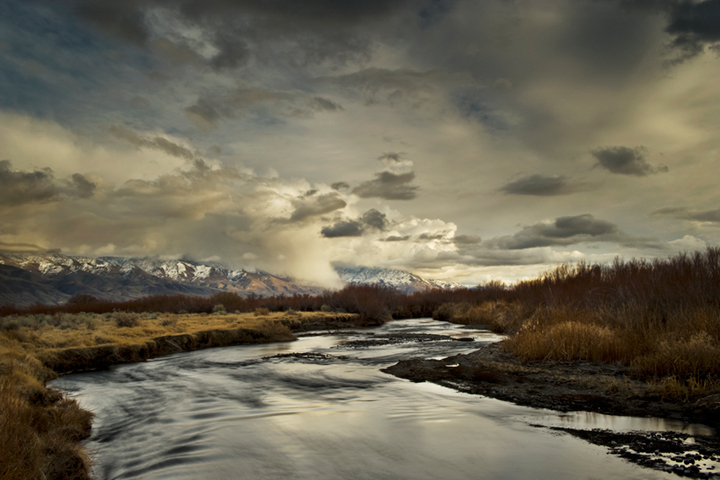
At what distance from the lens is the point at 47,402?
39.9 ft

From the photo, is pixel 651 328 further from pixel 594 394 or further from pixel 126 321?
pixel 126 321

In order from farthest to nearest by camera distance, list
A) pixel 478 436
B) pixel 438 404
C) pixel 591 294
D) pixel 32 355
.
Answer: pixel 591 294 → pixel 32 355 → pixel 438 404 → pixel 478 436

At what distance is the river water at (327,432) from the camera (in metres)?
8.20

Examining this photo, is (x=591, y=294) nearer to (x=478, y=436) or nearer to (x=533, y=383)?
(x=533, y=383)

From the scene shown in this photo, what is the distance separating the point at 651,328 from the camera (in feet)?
52.4

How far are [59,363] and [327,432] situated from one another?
18.1m

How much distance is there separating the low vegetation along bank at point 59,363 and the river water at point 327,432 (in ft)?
3.00

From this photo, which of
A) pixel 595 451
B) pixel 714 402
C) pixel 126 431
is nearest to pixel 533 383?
pixel 714 402

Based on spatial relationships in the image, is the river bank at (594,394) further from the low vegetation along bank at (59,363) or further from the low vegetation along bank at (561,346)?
the low vegetation along bank at (59,363)

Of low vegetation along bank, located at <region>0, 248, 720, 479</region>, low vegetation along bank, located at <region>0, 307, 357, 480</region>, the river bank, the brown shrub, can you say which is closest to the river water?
the river bank

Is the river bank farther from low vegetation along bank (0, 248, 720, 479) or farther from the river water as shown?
the river water

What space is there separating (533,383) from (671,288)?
9.21 m

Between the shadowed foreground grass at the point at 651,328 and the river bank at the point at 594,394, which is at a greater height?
the shadowed foreground grass at the point at 651,328

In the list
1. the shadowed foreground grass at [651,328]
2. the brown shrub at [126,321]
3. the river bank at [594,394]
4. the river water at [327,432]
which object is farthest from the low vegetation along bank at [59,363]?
the shadowed foreground grass at [651,328]
